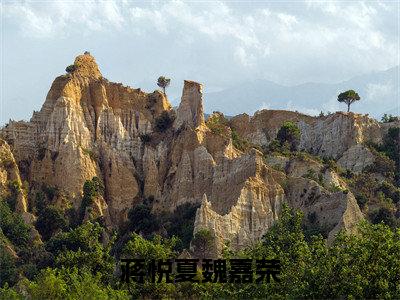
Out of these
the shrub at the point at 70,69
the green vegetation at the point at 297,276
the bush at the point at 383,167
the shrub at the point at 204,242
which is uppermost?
the shrub at the point at 70,69

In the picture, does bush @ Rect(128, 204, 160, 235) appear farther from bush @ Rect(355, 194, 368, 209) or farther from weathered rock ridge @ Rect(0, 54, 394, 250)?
bush @ Rect(355, 194, 368, 209)

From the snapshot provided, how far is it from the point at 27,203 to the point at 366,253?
48068 millimetres

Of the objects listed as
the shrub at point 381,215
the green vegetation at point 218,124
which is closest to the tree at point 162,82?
the green vegetation at point 218,124

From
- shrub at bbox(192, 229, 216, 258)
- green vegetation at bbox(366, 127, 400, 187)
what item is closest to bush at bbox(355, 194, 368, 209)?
green vegetation at bbox(366, 127, 400, 187)

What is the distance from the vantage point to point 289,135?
336 ft

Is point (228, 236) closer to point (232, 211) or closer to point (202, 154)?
point (232, 211)

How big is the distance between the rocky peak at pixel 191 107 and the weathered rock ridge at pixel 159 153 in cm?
12

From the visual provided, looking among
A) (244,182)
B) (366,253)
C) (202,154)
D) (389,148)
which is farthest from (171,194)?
(366,253)

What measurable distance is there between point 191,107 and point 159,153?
564 cm

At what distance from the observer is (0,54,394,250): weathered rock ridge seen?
80000 millimetres

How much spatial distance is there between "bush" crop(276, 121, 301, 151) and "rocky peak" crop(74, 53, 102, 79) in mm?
20512

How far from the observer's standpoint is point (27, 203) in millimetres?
87750

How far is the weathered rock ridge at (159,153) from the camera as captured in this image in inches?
3150

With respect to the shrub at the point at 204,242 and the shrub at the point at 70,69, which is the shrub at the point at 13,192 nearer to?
the shrub at the point at 70,69
